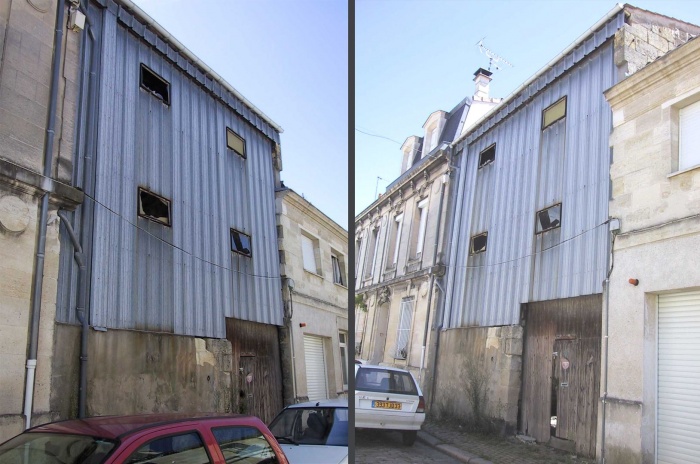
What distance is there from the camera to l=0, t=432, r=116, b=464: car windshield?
1.56 metres

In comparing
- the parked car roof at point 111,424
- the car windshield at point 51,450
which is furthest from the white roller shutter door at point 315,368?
the car windshield at point 51,450

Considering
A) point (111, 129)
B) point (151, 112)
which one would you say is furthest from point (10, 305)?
point (151, 112)

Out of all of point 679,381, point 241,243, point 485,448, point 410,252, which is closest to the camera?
point 679,381

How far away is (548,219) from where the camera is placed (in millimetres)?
2656

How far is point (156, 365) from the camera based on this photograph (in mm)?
1995

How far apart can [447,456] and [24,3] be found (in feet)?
8.76

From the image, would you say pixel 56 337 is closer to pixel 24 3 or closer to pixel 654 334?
pixel 24 3

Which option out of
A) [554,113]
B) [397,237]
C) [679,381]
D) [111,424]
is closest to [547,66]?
[554,113]

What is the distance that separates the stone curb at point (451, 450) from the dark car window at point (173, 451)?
1.39 meters

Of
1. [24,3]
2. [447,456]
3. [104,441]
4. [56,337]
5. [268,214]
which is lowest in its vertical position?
[447,456]

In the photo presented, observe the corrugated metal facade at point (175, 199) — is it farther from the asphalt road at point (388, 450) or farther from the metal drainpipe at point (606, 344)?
the metal drainpipe at point (606, 344)

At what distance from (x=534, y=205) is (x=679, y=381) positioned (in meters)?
1.03

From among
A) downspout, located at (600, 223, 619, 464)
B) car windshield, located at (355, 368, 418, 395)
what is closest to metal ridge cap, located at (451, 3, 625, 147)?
downspout, located at (600, 223, 619, 464)

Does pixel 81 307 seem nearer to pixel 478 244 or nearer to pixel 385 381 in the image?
pixel 385 381
